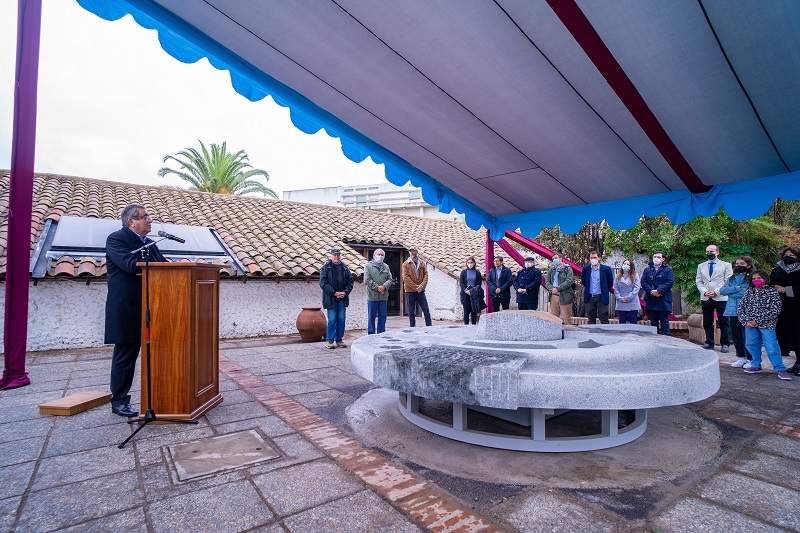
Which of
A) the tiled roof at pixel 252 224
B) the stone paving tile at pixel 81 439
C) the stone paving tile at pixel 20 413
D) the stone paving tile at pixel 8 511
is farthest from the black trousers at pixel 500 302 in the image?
the stone paving tile at pixel 8 511

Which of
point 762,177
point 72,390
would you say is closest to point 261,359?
point 72,390

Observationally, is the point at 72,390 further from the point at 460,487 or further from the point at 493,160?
the point at 493,160

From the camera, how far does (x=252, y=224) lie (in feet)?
40.2

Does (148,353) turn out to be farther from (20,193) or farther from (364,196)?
(364,196)

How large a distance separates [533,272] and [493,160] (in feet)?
12.7

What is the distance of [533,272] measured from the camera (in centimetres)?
862

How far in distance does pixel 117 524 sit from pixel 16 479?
3.26 ft

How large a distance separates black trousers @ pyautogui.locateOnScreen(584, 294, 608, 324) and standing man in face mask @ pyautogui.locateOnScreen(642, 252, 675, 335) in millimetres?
792

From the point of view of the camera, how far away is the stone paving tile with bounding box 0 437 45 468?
275cm

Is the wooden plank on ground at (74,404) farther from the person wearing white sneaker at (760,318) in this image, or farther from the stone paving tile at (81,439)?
the person wearing white sneaker at (760,318)

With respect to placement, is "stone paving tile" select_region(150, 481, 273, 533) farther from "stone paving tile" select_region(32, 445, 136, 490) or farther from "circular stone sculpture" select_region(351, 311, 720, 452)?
"circular stone sculpture" select_region(351, 311, 720, 452)

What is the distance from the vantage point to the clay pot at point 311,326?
8.48 meters

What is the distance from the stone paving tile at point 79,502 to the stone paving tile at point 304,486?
67 centimetres

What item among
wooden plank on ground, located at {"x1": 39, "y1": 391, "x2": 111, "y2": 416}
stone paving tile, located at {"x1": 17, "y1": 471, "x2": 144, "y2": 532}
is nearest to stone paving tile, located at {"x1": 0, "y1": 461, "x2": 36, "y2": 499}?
stone paving tile, located at {"x1": 17, "y1": 471, "x2": 144, "y2": 532}
